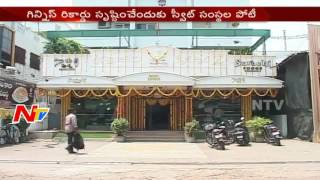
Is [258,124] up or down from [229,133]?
up

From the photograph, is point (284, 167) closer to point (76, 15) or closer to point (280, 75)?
point (76, 15)

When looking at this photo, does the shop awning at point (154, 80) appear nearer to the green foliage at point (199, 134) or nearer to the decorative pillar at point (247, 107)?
the green foliage at point (199, 134)

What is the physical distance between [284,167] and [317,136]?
10.2 m

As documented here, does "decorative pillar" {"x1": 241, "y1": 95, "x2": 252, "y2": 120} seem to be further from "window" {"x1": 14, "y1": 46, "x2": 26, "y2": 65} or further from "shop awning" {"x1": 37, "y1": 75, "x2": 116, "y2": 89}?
"window" {"x1": 14, "y1": 46, "x2": 26, "y2": 65}

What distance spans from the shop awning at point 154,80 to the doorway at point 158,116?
144 inches

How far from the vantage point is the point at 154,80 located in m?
26.5

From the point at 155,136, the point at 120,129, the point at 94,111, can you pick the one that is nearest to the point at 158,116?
the point at 155,136

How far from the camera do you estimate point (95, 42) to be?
45.4 m

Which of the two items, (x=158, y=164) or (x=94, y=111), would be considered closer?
(x=158, y=164)

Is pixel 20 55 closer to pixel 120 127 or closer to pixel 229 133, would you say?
pixel 120 127

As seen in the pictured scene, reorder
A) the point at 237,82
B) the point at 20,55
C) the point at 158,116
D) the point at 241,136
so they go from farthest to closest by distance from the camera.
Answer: the point at 20,55, the point at 158,116, the point at 237,82, the point at 241,136

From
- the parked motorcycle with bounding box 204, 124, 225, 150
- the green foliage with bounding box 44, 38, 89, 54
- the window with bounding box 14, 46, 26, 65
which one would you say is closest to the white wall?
the window with bounding box 14, 46, 26, 65

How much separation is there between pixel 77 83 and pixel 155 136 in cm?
528

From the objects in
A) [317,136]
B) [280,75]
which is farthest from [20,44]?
[317,136]
